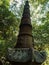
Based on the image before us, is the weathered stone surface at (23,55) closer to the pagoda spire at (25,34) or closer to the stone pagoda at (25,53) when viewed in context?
the stone pagoda at (25,53)

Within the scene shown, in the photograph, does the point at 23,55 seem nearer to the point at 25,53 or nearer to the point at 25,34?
the point at 25,53

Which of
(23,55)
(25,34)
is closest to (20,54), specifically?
(23,55)

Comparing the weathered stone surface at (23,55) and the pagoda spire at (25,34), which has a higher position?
the pagoda spire at (25,34)

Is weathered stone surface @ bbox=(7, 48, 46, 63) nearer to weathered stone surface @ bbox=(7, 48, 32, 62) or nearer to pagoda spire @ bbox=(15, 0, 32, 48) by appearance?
weathered stone surface @ bbox=(7, 48, 32, 62)

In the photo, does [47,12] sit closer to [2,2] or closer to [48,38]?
[48,38]

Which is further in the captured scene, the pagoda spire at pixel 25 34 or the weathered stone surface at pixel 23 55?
the pagoda spire at pixel 25 34

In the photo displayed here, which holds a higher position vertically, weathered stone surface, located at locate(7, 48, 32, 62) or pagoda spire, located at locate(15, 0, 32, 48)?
pagoda spire, located at locate(15, 0, 32, 48)

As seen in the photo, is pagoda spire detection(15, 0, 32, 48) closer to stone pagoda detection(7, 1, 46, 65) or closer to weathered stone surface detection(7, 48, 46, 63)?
stone pagoda detection(7, 1, 46, 65)

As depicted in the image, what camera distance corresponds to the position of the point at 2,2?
11.2 metres

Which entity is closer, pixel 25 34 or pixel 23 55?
pixel 23 55

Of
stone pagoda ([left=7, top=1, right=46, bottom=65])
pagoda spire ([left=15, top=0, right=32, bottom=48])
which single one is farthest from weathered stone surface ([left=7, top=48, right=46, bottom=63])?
pagoda spire ([left=15, top=0, right=32, bottom=48])

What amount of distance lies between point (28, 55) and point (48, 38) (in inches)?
288

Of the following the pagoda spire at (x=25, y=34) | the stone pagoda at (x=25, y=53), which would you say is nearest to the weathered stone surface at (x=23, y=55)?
the stone pagoda at (x=25, y=53)

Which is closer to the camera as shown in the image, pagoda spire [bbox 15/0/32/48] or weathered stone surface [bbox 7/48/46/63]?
weathered stone surface [bbox 7/48/46/63]
